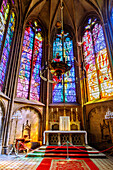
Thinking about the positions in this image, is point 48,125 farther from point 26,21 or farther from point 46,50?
point 26,21

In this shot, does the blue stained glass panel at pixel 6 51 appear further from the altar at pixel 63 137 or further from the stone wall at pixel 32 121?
the altar at pixel 63 137

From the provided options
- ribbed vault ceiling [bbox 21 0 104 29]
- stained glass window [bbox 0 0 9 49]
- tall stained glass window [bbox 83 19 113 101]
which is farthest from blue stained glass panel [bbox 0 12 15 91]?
tall stained glass window [bbox 83 19 113 101]

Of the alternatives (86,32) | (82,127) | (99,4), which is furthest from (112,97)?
(99,4)

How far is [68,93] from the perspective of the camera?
1119 centimetres

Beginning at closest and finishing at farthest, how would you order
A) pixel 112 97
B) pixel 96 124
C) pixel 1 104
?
pixel 1 104 < pixel 112 97 < pixel 96 124

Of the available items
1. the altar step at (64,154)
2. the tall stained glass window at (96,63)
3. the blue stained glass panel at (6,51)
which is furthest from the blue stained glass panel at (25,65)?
the tall stained glass window at (96,63)

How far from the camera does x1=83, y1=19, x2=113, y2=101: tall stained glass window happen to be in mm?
9434

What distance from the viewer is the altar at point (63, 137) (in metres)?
7.99

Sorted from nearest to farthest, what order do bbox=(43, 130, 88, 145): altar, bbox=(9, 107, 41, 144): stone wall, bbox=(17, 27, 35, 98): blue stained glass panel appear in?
bbox=(43, 130, 88, 145): altar < bbox=(9, 107, 41, 144): stone wall < bbox=(17, 27, 35, 98): blue stained glass panel

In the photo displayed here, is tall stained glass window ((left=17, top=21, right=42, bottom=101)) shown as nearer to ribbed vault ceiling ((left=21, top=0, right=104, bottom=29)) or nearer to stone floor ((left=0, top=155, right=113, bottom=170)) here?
ribbed vault ceiling ((left=21, top=0, right=104, bottom=29))

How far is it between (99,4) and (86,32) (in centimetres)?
263

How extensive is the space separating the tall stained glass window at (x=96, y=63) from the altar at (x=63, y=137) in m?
3.35

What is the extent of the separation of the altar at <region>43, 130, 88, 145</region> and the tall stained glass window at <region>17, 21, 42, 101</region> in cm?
342

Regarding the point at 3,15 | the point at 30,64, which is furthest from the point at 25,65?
the point at 3,15
